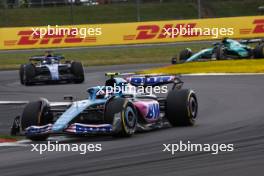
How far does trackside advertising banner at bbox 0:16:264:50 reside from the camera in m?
37.1

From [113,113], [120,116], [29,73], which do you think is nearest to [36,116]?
[113,113]

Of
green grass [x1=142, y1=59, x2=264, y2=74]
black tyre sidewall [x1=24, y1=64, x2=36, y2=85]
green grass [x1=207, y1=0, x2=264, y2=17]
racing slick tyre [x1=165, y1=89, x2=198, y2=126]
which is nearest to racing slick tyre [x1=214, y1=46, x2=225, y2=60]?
green grass [x1=142, y1=59, x2=264, y2=74]

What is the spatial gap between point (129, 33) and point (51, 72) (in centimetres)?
1638

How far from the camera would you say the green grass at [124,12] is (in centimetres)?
5012

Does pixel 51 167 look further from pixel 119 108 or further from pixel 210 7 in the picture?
pixel 210 7

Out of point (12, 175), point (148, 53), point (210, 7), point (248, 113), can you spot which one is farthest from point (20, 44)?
point (12, 175)

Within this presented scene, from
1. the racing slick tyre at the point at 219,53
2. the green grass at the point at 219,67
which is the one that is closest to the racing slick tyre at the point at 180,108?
the green grass at the point at 219,67

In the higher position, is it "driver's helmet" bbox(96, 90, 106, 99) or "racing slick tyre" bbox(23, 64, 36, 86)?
"driver's helmet" bbox(96, 90, 106, 99)

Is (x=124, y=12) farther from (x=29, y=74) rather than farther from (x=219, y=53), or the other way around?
(x=29, y=74)

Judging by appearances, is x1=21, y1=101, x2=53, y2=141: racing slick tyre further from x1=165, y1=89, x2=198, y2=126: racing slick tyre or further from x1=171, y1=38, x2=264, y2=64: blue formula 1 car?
x1=171, y1=38, x2=264, y2=64: blue formula 1 car

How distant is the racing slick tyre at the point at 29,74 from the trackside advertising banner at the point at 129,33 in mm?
14173

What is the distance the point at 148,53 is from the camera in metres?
34.8

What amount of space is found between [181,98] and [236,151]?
279 cm

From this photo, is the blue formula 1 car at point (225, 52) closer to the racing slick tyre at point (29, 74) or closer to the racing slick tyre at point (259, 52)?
the racing slick tyre at point (259, 52)
